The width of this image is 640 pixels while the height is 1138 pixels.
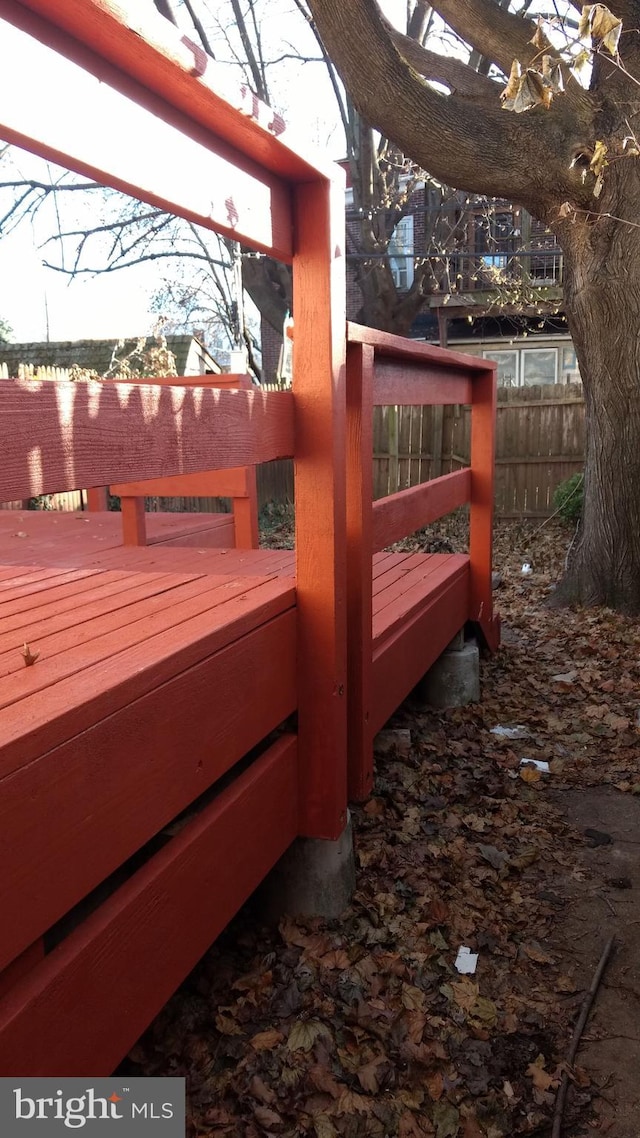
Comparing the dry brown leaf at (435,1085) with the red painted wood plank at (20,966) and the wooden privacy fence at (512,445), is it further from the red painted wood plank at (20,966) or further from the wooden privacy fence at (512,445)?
the wooden privacy fence at (512,445)

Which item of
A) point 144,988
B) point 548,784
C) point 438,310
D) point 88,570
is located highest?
point 438,310

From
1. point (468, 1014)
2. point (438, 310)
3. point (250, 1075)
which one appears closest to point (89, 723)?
point (250, 1075)

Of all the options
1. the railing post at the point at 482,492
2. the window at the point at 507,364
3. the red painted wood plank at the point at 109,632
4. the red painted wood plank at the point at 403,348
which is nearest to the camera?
the red painted wood plank at the point at 109,632

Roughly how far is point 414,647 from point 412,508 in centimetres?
62

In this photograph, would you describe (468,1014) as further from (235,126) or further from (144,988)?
(235,126)

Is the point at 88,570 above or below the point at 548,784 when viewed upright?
above

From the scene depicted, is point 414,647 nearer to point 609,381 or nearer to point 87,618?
point 87,618

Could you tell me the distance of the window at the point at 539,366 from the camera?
20.3 meters

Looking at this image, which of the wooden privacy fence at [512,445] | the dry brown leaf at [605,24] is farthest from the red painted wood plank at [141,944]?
the wooden privacy fence at [512,445]

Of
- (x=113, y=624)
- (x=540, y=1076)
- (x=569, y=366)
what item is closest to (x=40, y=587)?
(x=113, y=624)

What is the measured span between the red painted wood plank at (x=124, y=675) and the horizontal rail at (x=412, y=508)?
887 millimetres

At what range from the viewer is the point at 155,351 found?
1538 centimetres

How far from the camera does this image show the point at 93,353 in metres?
17.8

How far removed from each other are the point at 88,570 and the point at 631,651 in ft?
12.2
